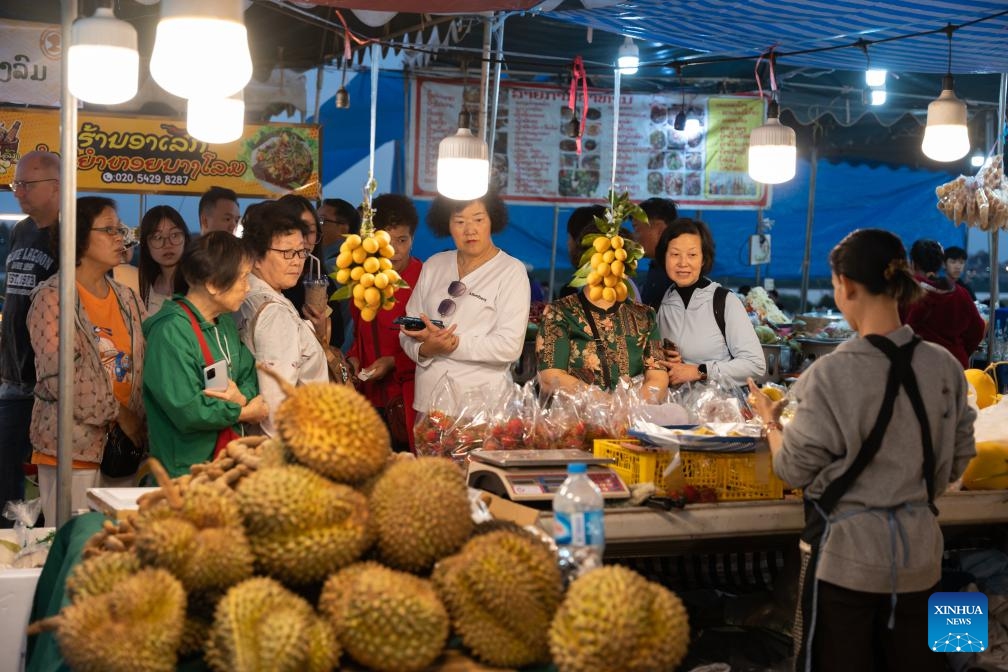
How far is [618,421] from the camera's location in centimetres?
377

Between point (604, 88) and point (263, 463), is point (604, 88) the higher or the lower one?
the higher one

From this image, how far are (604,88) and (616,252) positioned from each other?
5218mm

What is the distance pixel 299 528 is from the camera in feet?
6.59

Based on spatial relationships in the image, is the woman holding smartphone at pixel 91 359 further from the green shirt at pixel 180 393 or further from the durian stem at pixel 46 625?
the durian stem at pixel 46 625

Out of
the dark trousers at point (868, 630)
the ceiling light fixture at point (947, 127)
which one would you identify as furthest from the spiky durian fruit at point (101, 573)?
the ceiling light fixture at point (947, 127)

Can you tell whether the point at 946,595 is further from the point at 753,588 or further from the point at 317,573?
the point at 317,573

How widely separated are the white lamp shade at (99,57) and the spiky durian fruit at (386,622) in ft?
6.63

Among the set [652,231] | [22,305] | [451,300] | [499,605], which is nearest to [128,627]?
[499,605]

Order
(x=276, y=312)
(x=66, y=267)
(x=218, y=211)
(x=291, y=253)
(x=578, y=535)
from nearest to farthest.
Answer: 1. (x=578, y=535)
2. (x=66, y=267)
3. (x=276, y=312)
4. (x=291, y=253)
5. (x=218, y=211)

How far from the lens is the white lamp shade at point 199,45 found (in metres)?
2.54

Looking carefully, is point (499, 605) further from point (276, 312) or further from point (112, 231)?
point (112, 231)

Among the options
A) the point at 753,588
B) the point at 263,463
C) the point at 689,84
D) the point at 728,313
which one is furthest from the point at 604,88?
the point at 263,463

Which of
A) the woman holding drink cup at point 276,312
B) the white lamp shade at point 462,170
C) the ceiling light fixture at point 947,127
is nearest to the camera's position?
the woman holding drink cup at point 276,312

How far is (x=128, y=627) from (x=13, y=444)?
10.4 ft
